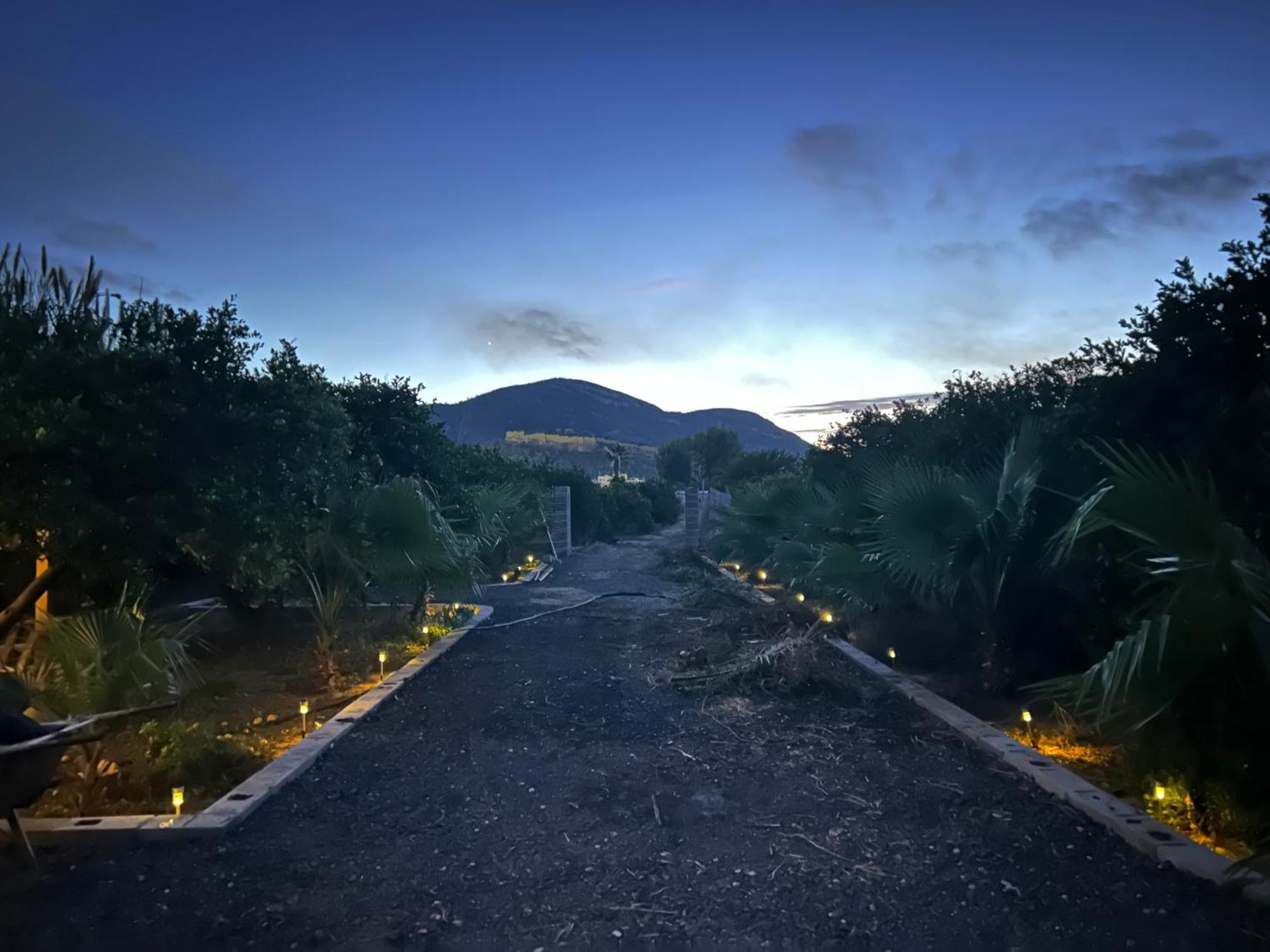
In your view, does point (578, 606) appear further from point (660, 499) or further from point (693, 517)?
point (660, 499)

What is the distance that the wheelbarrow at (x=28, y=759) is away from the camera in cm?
352

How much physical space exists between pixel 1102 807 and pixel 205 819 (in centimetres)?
480

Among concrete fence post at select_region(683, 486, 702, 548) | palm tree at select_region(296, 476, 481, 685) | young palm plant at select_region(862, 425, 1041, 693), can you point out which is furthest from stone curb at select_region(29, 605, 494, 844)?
concrete fence post at select_region(683, 486, 702, 548)

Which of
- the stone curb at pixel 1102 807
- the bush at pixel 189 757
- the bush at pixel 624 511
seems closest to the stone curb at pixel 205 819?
the bush at pixel 189 757

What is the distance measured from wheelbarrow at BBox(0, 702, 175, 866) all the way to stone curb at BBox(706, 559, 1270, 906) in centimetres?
469

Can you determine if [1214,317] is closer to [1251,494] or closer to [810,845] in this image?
[1251,494]

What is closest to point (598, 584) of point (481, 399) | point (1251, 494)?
point (1251, 494)

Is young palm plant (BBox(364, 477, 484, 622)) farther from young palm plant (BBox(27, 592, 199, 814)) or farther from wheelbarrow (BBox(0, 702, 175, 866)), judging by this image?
wheelbarrow (BBox(0, 702, 175, 866))

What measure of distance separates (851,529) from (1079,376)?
331 cm

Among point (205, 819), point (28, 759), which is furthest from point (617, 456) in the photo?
point (28, 759)

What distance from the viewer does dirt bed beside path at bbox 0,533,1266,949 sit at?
3.29 m

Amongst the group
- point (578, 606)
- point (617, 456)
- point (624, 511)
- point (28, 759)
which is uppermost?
point (617, 456)

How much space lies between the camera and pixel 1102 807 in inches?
169

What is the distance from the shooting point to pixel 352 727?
630cm
